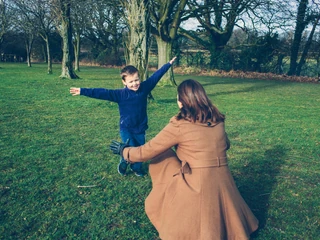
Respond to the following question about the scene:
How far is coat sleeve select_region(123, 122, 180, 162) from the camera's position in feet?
9.52

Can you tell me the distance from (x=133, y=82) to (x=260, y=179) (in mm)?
2546

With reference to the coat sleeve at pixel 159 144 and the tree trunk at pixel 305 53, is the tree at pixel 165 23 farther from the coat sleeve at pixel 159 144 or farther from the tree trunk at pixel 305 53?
the coat sleeve at pixel 159 144

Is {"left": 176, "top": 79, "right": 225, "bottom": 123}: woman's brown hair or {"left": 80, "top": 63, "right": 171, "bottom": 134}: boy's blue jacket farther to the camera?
{"left": 80, "top": 63, "right": 171, "bottom": 134}: boy's blue jacket

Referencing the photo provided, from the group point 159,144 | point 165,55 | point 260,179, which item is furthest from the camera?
point 165,55

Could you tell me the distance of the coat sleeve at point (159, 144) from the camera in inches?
114

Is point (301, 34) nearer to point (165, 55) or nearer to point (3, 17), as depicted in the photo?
point (165, 55)

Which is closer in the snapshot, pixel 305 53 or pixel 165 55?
pixel 165 55

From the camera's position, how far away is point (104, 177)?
15.3 feet

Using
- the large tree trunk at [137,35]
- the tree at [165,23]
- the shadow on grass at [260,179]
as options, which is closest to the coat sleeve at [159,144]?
the shadow on grass at [260,179]

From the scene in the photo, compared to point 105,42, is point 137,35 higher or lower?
lower

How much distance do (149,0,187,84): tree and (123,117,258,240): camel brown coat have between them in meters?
14.9

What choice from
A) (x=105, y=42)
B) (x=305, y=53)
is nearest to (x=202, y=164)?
(x=305, y=53)

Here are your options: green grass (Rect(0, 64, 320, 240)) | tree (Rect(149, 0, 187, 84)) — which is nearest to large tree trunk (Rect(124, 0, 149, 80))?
green grass (Rect(0, 64, 320, 240))

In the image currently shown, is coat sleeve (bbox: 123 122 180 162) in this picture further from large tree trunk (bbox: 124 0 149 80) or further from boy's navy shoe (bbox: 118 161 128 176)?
large tree trunk (bbox: 124 0 149 80)
